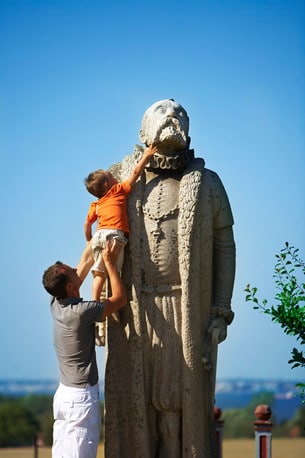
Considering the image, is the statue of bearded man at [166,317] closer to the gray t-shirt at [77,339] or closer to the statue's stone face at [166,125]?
the statue's stone face at [166,125]

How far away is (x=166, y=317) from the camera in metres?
9.73

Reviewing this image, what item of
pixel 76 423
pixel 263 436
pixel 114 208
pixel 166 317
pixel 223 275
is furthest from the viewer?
pixel 263 436

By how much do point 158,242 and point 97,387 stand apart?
4.63 ft

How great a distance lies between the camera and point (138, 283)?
31.8 feet

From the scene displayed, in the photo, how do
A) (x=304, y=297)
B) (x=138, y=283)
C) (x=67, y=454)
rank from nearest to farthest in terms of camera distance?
1. (x=67, y=454)
2. (x=138, y=283)
3. (x=304, y=297)

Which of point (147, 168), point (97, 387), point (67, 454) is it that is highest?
point (147, 168)

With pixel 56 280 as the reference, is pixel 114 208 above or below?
above

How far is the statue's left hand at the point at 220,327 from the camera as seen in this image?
9.79m

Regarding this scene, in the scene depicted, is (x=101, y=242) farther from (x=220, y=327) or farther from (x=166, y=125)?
(x=220, y=327)

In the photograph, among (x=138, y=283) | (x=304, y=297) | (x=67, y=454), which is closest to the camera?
(x=67, y=454)

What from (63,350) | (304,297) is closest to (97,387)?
(63,350)

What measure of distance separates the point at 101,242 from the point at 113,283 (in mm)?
374

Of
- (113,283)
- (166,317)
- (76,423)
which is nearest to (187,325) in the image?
(166,317)

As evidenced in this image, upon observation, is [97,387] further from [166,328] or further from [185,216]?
[185,216]
